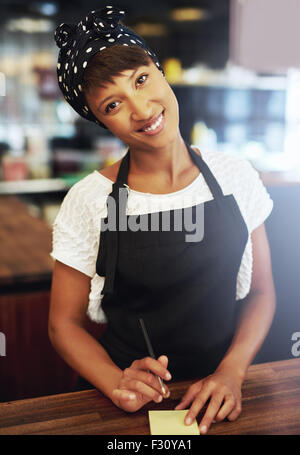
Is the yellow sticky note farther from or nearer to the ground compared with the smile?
nearer to the ground

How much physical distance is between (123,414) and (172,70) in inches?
164

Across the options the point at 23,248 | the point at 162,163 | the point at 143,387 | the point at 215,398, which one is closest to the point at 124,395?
the point at 143,387

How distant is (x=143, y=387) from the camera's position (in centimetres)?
108

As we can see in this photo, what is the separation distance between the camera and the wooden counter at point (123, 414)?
3.34 ft

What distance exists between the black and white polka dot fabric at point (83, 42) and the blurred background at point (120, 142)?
871 millimetres

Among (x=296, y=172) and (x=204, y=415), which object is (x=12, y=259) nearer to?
(x=296, y=172)

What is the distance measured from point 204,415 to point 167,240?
446 mm

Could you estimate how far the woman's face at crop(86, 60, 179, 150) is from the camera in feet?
3.90

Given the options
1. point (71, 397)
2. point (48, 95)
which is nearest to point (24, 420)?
point (71, 397)

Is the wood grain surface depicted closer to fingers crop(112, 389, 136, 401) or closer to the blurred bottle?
fingers crop(112, 389, 136, 401)

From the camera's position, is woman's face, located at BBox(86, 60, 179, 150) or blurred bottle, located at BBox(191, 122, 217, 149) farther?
blurred bottle, located at BBox(191, 122, 217, 149)

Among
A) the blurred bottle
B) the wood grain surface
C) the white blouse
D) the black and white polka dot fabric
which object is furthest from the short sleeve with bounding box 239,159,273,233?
the blurred bottle

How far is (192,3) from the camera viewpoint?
4.40 meters

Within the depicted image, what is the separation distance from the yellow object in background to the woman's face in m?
3.68
